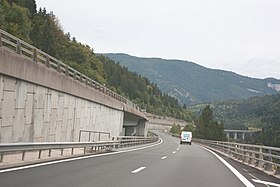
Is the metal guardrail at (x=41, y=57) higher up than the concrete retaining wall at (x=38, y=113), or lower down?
higher up

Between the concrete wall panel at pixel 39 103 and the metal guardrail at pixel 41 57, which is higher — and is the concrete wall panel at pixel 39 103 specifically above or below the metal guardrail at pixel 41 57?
below

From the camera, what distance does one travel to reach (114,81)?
194 m

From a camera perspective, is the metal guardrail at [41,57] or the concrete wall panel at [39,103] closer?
the concrete wall panel at [39,103]

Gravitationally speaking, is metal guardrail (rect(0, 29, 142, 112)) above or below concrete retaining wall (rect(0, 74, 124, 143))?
above

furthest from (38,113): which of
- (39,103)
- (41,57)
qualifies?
(41,57)

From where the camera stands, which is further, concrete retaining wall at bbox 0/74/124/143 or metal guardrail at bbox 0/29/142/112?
metal guardrail at bbox 0/29/142/112

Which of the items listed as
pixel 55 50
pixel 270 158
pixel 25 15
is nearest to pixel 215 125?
pixel 55 50

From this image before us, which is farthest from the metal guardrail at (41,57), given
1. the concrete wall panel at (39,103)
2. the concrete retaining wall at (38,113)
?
the concrete retaining wall at (38,113)

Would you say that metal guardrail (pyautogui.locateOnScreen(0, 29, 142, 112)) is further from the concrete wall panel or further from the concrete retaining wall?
the concrete retaining wall

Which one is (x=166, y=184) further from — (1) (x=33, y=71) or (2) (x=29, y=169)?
(1) (x=33, y=71)

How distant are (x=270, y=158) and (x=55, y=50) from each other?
277 feet

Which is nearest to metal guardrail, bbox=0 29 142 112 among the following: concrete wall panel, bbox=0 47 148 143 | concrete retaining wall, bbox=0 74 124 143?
concrete wall panel, bbox=0 47 148 143

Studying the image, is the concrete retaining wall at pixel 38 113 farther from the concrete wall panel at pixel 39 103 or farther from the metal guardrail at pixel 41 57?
the metal guardrail at pixel 41 57

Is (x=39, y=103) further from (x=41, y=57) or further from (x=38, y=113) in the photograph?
(x=41, y=57)
